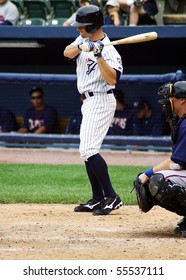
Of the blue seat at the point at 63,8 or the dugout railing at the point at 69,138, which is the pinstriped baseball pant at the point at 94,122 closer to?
the dugout railing at the point at 69,138

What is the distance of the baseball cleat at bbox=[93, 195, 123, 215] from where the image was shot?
22.6ft

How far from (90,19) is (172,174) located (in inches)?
67.7

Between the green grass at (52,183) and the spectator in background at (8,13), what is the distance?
362 centimetres

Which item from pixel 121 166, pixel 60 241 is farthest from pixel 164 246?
pixel 121 166

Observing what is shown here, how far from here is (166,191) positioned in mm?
5539

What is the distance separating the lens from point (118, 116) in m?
12.4

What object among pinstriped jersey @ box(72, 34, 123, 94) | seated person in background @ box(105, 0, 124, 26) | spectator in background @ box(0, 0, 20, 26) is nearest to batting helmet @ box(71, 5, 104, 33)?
pinstriped jersey @ box(72, 34, 123, 94)

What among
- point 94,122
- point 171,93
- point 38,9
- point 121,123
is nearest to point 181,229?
point 171,93

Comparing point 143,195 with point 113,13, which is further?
point 113,13

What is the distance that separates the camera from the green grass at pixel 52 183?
7.89m

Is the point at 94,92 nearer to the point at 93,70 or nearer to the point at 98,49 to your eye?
the point at 93,70

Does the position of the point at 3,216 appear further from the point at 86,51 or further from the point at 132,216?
the point at 86,51

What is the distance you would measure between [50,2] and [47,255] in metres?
9.77

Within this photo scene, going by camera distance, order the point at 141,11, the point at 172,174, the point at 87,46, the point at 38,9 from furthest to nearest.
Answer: the point at 38,9 → the point at 141,11 → the point at 87,46 → the point at 172,174
